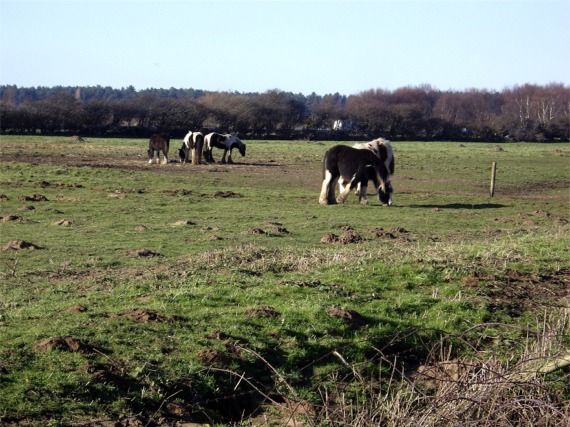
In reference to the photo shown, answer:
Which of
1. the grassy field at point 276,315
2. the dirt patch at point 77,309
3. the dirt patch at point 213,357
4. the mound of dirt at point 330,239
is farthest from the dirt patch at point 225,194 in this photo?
the dirt patch at point 213,357

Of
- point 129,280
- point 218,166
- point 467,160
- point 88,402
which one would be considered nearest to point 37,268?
point 129,280

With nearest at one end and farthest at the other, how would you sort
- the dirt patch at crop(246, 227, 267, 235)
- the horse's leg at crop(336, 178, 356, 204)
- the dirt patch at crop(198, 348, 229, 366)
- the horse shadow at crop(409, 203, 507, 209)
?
the dirt patch at crop(198, 348, 229, 366)
the dirt patch at crop(246, 227, 267, 235)
the horse's leg at crop(336, 178, 356, 204)
the horse shadow at crop(409, 203, 507, 209)

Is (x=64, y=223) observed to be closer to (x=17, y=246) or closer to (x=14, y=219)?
(x=14, y=219)

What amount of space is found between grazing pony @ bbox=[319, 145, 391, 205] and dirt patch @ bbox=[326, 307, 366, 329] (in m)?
15.0

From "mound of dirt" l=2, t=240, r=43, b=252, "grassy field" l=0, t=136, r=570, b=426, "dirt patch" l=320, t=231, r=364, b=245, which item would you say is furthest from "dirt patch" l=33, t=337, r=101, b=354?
"dirt patch" l=320, t=231, r=364, b=245

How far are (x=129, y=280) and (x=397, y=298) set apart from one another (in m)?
4.09

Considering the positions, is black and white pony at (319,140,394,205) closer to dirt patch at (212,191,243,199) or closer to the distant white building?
dirt patch at (212,191,243,199)

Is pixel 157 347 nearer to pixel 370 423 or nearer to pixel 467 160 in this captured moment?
pixel 370 423

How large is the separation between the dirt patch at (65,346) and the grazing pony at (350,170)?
55.9 feet

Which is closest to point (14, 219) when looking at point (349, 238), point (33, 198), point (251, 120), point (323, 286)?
point (33, 198)

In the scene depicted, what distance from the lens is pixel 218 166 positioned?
1494 inches

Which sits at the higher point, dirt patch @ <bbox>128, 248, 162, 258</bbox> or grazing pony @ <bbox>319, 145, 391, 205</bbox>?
grazing pony @ <bbox>319, 145, 391, 205</bbox>

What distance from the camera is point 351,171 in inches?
958

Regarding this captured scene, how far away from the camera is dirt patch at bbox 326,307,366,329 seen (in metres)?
9.17
